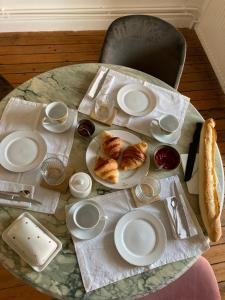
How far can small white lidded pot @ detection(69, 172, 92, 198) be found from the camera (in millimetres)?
1135

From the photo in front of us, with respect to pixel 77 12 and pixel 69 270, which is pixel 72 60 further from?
pixel 69 270

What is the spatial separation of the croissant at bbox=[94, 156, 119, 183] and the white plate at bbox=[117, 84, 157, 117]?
0.89ft

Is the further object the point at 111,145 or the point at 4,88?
the point at 4,88

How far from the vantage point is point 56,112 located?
1295 mm

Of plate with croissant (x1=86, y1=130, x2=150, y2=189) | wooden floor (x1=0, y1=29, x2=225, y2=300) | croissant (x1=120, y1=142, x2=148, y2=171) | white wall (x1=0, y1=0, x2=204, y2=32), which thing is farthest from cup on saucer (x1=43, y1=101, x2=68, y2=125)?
white wall (x1=0, y1=0, x2=204, y2=32)

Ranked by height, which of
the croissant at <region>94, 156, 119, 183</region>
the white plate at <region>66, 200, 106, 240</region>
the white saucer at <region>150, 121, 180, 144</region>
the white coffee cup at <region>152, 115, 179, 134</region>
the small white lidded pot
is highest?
the white coffee cup at <region>152, 115, 179, 134</region>

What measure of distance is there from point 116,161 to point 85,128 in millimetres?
180

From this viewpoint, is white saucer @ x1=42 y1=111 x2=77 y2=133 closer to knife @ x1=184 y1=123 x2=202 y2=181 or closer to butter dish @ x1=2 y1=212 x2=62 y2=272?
butter dish @ x1=2 y1=212 x2=62 y2=272

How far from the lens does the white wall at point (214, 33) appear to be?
2.44 m

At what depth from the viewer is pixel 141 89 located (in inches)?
56.7

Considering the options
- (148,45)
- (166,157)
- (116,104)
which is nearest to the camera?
(166,157)

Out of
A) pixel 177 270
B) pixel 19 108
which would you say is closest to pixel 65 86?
pixel 19 108

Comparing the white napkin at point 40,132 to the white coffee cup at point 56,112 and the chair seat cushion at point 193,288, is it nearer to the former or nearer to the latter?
the white coffee cup at point 56,112

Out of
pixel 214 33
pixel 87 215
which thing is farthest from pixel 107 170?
pixel 214 33
